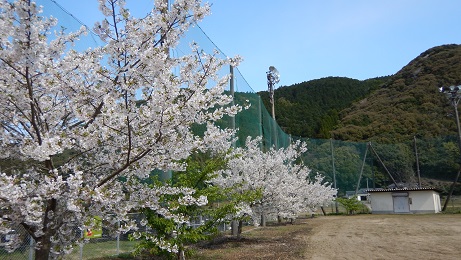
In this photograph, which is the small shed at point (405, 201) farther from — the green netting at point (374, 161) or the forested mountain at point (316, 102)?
the forested mountain at point (316, 102)

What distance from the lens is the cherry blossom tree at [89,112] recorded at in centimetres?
316

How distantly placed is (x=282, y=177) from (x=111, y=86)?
9.91 meters

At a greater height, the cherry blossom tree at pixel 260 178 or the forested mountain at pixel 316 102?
the forested mountain at pixel 316 102

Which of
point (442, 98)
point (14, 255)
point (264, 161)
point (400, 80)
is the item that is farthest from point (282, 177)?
point (400, 80)

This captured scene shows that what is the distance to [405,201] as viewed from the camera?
90.1 ft

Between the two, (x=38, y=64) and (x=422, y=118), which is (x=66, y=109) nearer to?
(x=38, y=64)

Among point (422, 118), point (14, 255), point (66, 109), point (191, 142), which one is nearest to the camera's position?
point (66, 109)

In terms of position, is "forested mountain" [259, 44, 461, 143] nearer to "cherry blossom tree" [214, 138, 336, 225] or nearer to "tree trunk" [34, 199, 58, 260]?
"cherry blossom tree" [214, 138, 336, 225]

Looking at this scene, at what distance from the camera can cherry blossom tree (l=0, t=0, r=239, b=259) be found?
10.4ft

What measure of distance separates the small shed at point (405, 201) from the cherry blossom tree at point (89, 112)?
2704 centimetres

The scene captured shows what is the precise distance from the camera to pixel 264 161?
12.7 metres

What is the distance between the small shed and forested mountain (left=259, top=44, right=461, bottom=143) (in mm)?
17452

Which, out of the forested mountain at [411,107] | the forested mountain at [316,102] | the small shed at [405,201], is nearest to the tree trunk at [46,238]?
the small shed at [405,201]

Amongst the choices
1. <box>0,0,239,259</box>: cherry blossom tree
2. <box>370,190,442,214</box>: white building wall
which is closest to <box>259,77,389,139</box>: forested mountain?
<box>370,190,442,214</box>: white building wall
